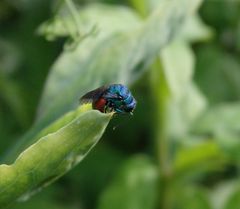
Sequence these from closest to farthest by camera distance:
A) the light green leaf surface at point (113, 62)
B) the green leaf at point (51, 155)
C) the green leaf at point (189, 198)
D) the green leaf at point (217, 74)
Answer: the green leaf at point (51, 155)
the light green leaf surface at point (113, 62)
the green leaf at point (189, 198)
the green leaf at point (217, 74)

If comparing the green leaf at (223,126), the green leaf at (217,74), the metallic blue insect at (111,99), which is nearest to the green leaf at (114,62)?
the metallic blue insect at (111,99)

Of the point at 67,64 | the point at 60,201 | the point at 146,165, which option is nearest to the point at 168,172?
the point at 146,165

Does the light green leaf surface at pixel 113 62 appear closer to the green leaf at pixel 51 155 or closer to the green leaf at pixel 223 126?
the green leaf at pixel 51 155

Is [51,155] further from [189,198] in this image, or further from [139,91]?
[139,91]

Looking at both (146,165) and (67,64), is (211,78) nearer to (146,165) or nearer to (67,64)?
(146,165)

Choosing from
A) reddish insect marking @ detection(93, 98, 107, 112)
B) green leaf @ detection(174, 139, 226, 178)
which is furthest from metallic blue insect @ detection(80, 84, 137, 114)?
green leaf @ detection(174, 139, 226, 178)

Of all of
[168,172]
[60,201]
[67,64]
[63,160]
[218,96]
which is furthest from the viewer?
[218,96]
